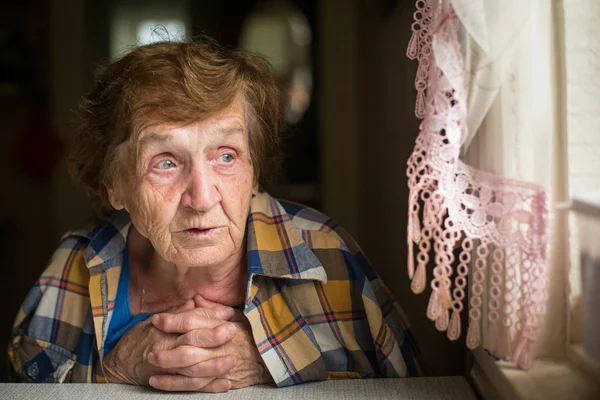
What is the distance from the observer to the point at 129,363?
1.50 metres

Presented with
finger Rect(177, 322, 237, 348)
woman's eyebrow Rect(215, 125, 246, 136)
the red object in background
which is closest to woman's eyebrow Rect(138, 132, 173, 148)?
woman's eyebrow Rect(215, 125, 246, 136)

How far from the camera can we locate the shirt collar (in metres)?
1.50

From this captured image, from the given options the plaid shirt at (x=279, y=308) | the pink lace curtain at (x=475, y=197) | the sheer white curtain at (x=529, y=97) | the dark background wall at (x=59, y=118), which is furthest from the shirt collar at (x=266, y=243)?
the dark background wall at (x=59, y=118)

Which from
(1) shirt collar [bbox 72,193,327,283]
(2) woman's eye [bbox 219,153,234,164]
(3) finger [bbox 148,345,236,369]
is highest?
(2) woman's eye [bbox 219,153,234,164]

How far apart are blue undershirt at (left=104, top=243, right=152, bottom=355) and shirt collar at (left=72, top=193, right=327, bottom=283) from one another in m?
0.09

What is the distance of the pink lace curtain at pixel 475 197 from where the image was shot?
100cm

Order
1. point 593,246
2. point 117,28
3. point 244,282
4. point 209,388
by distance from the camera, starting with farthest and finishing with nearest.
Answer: point 117,28
point 244,282
point 209,388
point 593,246

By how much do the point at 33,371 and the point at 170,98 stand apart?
0.75m

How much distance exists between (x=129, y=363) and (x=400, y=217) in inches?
39.2

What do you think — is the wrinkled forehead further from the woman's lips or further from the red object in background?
the red object in background

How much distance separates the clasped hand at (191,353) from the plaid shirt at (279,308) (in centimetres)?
5

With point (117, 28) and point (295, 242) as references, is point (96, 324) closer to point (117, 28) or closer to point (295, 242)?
point (295, 242)

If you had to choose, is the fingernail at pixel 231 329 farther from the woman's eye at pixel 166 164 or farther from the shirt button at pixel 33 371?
the shirt button at pixel 33 371

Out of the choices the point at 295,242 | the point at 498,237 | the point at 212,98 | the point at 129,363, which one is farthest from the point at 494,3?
the point at 129,363
